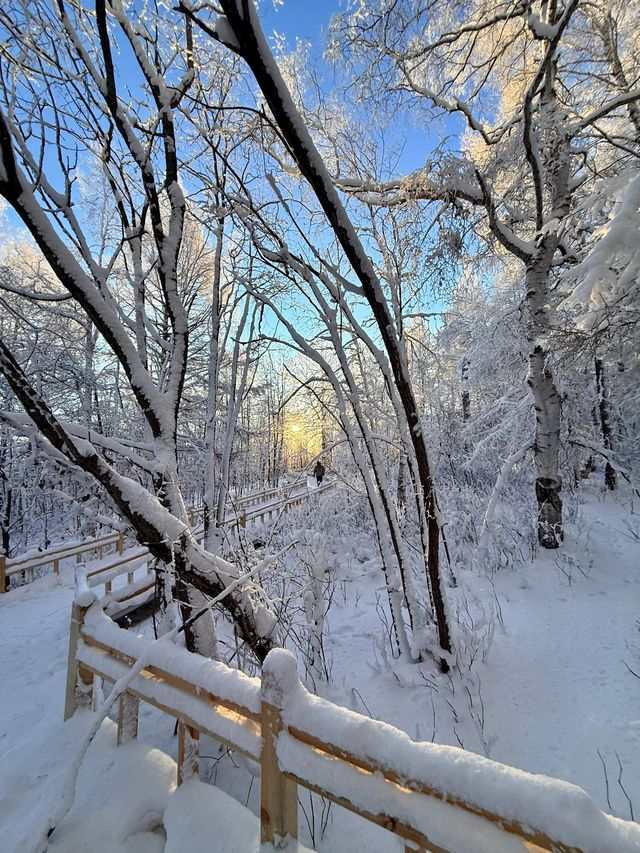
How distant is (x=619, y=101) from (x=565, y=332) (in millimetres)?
2723

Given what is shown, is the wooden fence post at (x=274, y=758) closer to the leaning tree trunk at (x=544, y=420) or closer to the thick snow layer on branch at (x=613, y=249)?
the thick snow layer on branch at (x=613, y=249)

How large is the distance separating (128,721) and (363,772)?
1.85 meters

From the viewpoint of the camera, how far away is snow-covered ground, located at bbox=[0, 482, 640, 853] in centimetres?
174

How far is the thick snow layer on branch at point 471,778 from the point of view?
2.62 feet

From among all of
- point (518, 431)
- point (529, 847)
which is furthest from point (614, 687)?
point (518, 431)

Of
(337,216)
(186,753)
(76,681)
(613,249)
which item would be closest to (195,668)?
(186,753)

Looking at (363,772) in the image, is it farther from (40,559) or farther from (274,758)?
(40,559)

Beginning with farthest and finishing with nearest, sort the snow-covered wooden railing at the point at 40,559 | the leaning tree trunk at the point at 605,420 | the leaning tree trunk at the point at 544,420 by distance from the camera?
the leaning tree trunk at the point at 605,420 → the snow-covered wooden railing at the point at 40,559 → the leaning tree trunk at the point at 544,420

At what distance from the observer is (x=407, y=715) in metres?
2.89

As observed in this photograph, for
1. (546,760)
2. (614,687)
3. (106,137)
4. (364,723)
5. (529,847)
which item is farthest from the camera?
(106,137)

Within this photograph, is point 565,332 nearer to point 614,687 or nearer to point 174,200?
point 614,687

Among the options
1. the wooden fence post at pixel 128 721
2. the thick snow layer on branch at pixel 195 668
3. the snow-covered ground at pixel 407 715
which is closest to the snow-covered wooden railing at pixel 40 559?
the snow-covered ground at pixel 407 715

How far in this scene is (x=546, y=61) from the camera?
3436 mm

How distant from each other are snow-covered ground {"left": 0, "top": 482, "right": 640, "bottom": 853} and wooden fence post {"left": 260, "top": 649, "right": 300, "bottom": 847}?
0.78 ft
